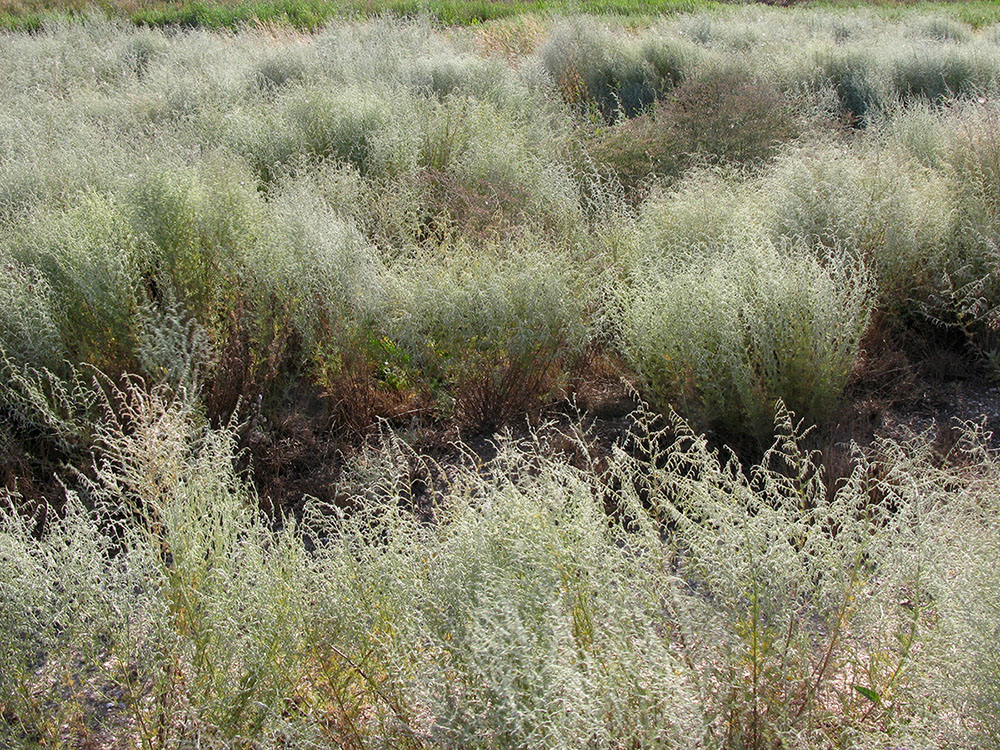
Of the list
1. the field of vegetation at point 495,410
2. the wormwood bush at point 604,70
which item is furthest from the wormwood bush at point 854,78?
the wormwood bush at point 604,70

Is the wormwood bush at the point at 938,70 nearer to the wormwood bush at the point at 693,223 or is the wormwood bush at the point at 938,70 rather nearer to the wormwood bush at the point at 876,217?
the wormwood bush at the point at 876,217

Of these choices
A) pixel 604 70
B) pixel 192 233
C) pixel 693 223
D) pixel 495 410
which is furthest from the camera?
pixel 604 70

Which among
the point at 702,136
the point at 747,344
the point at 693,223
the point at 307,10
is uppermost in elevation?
the point at 307,10

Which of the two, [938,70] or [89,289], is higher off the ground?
[89,289]

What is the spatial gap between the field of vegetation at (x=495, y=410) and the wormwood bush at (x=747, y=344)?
2 centimetres

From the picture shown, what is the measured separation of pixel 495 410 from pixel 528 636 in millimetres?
2403

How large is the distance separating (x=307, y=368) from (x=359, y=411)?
0.44m

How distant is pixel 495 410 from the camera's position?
4398 mm

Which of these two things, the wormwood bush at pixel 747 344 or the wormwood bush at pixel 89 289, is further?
the wormwood bush at pixel 89 289

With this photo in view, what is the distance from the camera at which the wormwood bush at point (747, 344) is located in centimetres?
404

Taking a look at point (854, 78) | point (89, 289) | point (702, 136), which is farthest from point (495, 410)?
point (854, 78)

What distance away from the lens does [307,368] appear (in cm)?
459

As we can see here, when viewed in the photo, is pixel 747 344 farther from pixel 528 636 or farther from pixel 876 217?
pixel 528 636

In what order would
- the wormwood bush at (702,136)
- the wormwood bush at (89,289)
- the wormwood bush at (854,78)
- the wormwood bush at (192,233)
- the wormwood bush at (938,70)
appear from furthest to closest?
the wormwood bush at (938,70)
the wormwood bush at (854,78)
the wormwood bush at (702,136)
the wormwood bush at (192,233)
the wormwood bush at (89,289)
